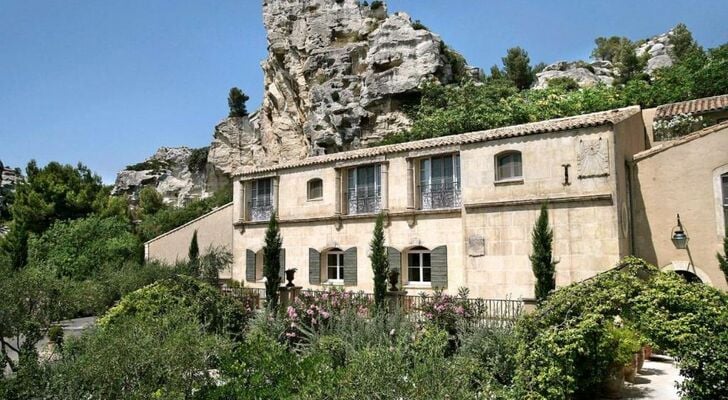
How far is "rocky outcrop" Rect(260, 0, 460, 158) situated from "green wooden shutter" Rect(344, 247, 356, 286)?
63.3 ft

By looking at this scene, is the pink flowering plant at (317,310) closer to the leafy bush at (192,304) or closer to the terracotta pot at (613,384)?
the leafy bush at (192,304)

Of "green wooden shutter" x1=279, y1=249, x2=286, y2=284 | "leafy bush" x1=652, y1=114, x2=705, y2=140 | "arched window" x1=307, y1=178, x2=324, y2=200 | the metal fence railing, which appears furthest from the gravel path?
"green wooden shutter" x1=279, y1=249, x2=286, y2=284

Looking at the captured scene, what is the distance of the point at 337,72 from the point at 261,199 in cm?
2251

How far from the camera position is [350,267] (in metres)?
20.6

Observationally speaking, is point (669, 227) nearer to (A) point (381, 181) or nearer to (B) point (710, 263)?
(B) point (710, 263)

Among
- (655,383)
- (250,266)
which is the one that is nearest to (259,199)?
(250,266)

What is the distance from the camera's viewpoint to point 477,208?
1758 centimetres

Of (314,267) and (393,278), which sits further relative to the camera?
(314,267)

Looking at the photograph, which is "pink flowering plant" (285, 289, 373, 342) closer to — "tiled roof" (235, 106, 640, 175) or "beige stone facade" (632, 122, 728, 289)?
"tiled roof" (235, 106, 640, 175)

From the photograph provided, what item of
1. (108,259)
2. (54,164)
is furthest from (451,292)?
(54,164)

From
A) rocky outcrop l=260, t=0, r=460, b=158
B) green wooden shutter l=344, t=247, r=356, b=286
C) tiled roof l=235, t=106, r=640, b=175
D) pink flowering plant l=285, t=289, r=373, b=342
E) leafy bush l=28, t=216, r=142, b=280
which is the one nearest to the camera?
pink flowering plant l=285, t=289, r=373, b=342

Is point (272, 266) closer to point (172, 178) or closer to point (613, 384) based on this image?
point (613, 384)

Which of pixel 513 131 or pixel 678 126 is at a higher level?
pixel 678 126

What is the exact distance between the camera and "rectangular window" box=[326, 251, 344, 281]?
70.2 ft
